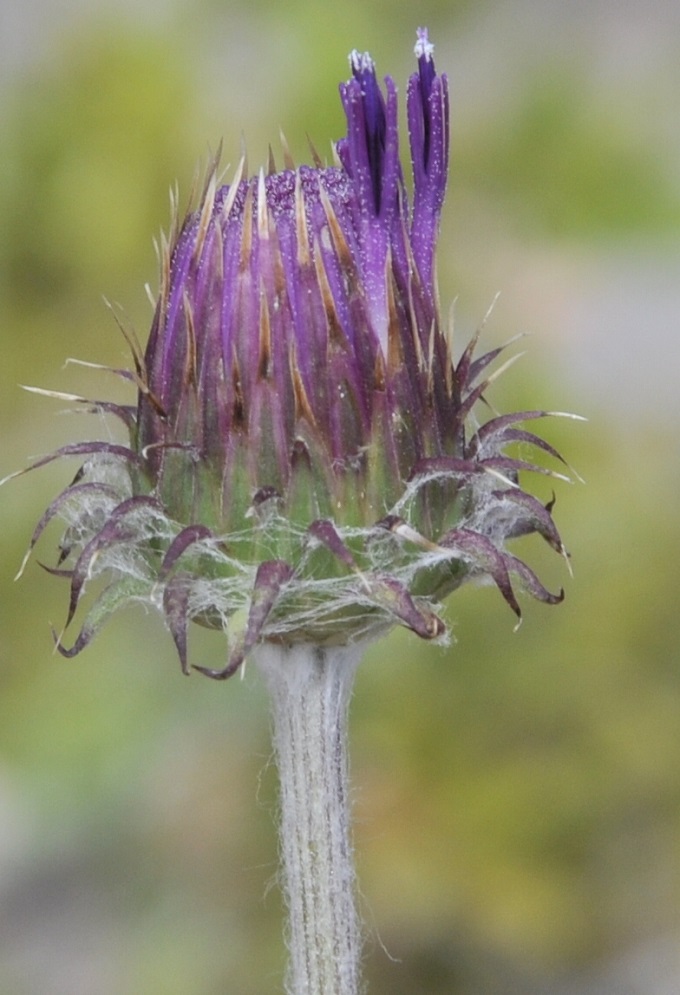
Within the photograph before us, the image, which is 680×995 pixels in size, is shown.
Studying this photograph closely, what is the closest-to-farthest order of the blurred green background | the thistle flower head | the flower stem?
the thistle flower head, the flower stem, the blurred green background

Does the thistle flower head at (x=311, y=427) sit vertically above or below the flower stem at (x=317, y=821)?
above

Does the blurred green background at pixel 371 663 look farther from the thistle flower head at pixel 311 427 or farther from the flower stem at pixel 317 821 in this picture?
the thistle flower head at pixel 311 427

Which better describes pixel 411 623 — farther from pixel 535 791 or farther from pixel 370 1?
pixel 370 1

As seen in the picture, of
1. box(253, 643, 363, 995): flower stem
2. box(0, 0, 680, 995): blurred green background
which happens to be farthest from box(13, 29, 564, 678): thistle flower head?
box(0, 0, 680, 995): blurred green background

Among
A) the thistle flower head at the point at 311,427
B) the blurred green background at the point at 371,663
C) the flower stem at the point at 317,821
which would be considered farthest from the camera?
the blurred green background at the point at 371,663

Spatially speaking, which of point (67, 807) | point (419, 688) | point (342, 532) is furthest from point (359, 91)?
point (67, 807)

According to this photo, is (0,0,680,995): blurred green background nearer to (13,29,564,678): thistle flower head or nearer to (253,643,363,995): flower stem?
(253,643,363,995): flower stem

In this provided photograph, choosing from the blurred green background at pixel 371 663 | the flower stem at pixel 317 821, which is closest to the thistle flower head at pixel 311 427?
the flower stem at pixel 317 821
